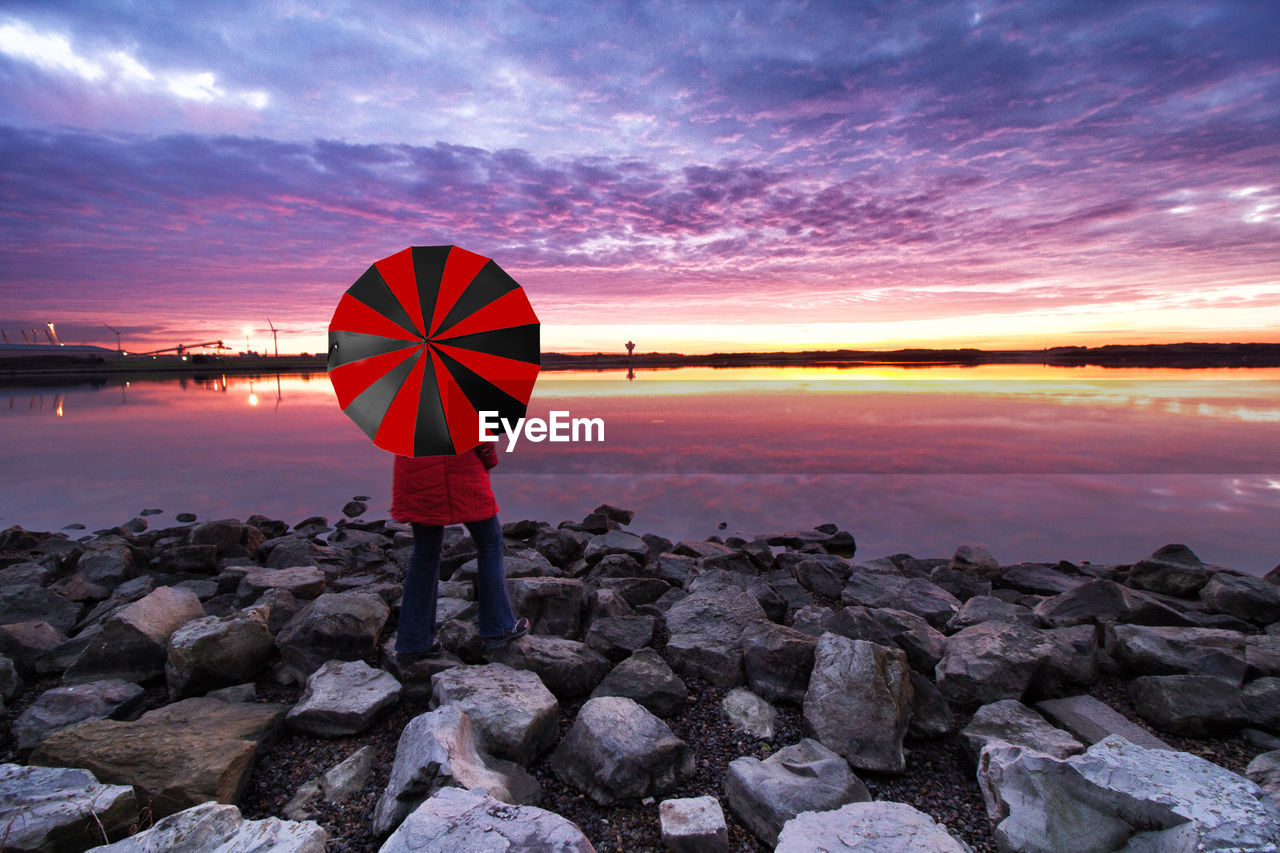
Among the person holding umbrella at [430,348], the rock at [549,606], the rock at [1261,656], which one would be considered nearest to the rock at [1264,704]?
the rock at [1261,656]

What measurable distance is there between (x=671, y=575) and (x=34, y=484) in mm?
17185

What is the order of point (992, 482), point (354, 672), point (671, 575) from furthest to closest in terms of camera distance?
point (992, 482)
point (671, 575)
point (354, 672)

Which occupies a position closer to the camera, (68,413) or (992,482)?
(992,482)

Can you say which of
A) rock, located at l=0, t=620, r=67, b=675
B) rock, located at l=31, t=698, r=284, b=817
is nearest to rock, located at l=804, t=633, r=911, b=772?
rock, located at l=31, t=698, r=284, b=817

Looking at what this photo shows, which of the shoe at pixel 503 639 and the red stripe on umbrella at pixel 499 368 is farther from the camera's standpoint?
the shoe at pixel 503 639

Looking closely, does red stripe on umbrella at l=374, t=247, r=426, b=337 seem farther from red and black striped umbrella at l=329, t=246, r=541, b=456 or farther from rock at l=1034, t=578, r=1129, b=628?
rock at l=1034, t=578, r=1129, b=628

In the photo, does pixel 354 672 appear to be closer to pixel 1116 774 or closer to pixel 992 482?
pixel 1116 774

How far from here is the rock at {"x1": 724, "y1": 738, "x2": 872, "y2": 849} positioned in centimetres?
279

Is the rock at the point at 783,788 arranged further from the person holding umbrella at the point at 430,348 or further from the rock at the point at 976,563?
the rock at the point at 976,563

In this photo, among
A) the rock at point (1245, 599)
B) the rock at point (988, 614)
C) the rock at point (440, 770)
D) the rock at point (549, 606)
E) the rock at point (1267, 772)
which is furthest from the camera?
the rock at point (1245, 599)

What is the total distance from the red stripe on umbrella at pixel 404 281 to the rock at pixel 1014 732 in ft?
13.2

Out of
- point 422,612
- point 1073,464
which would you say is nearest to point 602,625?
point 422,612

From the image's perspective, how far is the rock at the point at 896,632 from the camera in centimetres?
428

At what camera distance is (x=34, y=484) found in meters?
14.6
